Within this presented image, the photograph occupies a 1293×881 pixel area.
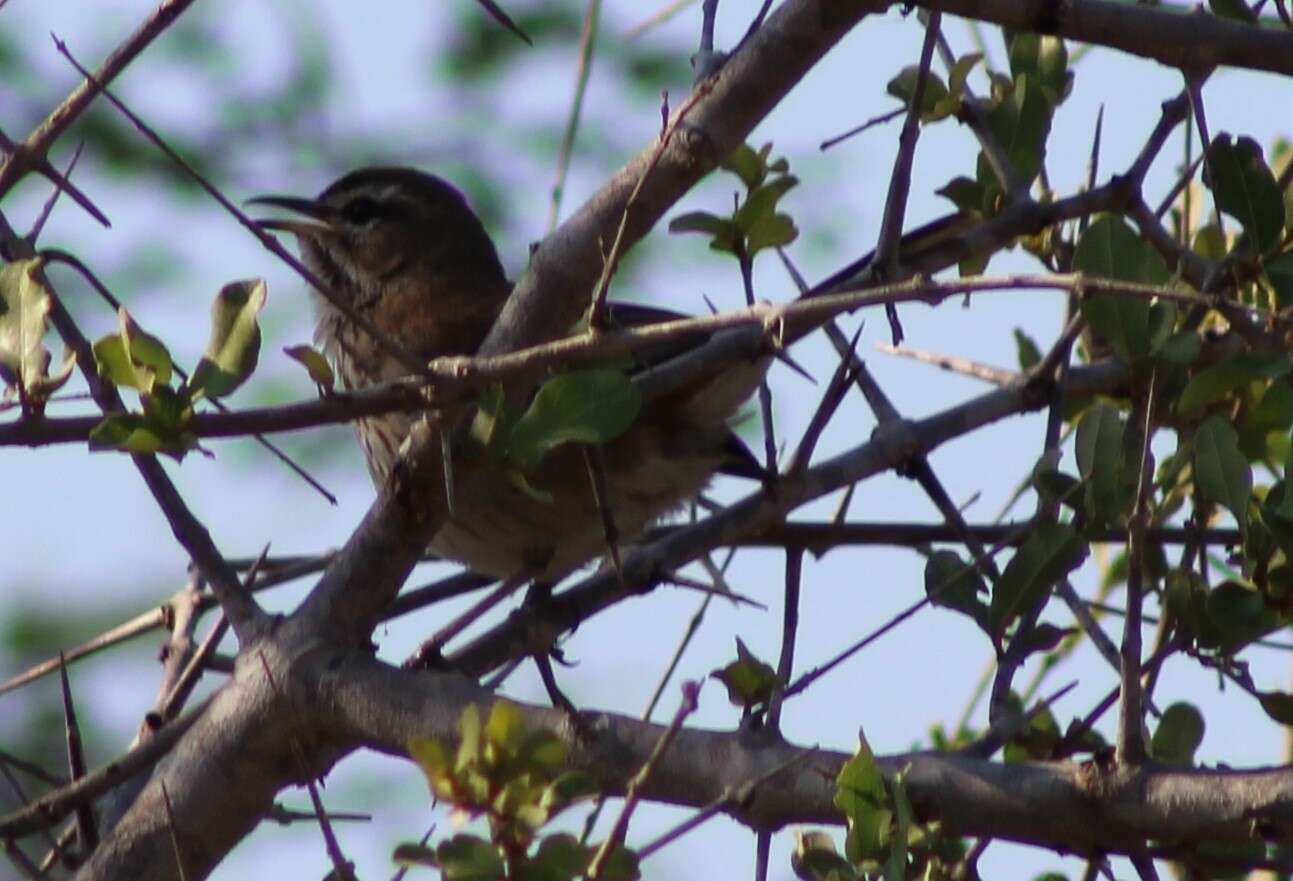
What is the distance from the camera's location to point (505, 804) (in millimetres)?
2035

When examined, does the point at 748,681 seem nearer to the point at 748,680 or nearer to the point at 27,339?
the point at 748,680

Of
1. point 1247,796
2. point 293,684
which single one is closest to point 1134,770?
point 1247,796

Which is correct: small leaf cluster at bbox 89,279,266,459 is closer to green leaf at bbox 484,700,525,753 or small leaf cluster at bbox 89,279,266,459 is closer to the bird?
green leaf at bbox 484,700,525,753

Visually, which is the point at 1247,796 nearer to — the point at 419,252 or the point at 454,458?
the point at 454,458

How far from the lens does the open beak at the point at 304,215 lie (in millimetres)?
5730

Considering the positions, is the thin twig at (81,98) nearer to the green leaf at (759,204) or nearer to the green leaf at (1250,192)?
the green leaf at (759,204)

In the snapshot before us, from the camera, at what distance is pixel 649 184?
280cm

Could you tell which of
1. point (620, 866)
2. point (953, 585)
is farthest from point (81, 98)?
A: point (953, 585)

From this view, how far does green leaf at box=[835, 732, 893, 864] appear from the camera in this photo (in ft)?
7.74

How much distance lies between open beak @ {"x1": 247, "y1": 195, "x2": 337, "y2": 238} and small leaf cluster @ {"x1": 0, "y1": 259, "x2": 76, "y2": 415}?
328 centimetres

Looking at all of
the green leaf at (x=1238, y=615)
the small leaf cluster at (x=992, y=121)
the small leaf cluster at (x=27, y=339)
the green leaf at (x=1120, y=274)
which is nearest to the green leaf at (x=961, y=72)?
the small leaf cluster at (x=992, y=121)

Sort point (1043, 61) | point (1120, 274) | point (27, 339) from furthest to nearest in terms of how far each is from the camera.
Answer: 1. point (1043, 61)
2. point (1120, 274)
3. point (27, 339)

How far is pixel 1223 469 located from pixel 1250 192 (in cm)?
46

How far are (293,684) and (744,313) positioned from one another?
1.28 meters
